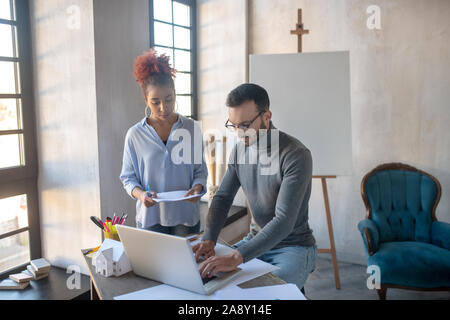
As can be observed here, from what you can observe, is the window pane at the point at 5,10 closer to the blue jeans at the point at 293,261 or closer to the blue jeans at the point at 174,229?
the blue jeans at the point at 174,229

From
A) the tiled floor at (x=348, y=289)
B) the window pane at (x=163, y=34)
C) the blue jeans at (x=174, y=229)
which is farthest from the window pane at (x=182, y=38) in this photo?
the tiled floor at (x=348, y=289)

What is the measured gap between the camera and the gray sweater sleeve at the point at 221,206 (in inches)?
70.3

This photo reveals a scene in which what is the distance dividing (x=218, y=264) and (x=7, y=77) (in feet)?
6.10

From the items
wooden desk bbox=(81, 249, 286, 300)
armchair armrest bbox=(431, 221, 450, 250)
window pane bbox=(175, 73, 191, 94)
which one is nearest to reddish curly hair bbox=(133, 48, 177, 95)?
wooden desk bbox=(81, 249, 286, 300)

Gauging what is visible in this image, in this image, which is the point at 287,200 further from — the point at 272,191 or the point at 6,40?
the point at 6,40

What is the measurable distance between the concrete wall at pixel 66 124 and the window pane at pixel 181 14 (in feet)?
4.78

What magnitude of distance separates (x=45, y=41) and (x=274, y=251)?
1.92 meters

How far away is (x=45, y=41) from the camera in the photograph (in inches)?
96.8

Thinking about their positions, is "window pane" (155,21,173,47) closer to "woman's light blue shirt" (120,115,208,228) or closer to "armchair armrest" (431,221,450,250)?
"woman's light blue shirt" (120,115,208,228)

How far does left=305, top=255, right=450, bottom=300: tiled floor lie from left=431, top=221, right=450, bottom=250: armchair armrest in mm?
488

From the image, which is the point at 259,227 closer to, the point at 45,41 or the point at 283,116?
the point at 283,116

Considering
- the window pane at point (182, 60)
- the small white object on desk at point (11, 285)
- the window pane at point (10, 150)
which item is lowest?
the small white object on desk at point (11, 285)

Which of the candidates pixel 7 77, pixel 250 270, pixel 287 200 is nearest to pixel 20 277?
pixel 7 77

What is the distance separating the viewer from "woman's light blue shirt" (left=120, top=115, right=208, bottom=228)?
2.10 metres
